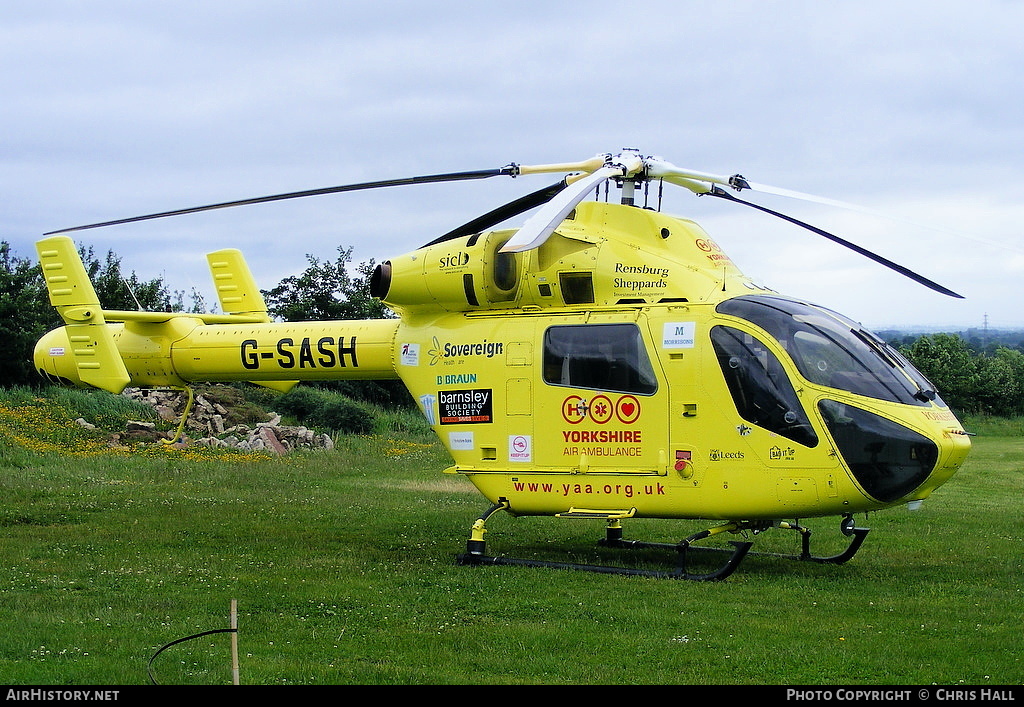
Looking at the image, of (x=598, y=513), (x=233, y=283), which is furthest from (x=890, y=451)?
(x=233, y=283)

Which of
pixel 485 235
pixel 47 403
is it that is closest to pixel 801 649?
pixel 485 235

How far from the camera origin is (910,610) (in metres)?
9.80

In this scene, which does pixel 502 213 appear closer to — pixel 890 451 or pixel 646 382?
pixel 646 382

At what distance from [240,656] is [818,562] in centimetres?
728

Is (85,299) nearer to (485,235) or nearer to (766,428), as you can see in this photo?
(485,235)

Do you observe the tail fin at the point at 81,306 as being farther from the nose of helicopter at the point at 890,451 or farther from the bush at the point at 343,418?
the bush at the point at 343,418

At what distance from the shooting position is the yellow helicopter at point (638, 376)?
10742 mm

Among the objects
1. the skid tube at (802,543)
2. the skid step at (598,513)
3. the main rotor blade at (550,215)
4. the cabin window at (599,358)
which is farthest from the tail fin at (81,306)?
the main rotor blade at (550,215)

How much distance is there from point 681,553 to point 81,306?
8908 millimetres

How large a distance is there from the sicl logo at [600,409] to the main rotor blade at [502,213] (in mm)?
2474

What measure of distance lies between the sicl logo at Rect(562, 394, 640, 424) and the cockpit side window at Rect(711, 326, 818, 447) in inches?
43.5

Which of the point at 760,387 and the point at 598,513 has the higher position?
the point at 760,387

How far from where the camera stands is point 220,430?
87.7 feet

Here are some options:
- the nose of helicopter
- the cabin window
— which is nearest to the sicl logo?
the cabin window
